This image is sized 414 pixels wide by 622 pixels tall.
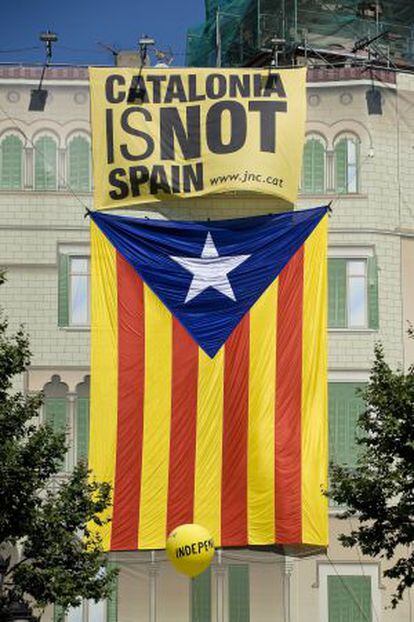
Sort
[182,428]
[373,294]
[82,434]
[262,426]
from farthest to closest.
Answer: [373,294] < [82,434] < [182,428] < [262,426]

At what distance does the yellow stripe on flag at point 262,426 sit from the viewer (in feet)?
145

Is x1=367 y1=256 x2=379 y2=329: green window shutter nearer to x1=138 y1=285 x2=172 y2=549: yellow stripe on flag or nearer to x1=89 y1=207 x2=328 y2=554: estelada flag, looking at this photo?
x1=89 y1=207 x2=328 y2=554: estelada flag

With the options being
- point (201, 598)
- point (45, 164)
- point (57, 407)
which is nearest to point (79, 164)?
point (45, 164)

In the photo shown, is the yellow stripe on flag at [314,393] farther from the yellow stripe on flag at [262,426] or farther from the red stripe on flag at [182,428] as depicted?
the red stripe on flag at [182,428]

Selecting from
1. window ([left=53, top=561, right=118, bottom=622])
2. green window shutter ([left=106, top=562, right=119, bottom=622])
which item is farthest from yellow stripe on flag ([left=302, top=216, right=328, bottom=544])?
window ([left=53, top=561, right=118, bottom=622])

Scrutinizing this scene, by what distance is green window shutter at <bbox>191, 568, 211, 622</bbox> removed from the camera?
4462 centimetres

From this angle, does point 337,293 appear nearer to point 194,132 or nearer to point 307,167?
point 307,167

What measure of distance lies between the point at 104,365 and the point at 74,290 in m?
2.85

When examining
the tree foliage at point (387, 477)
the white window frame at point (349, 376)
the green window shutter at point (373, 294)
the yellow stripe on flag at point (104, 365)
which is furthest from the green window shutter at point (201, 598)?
the tree foliage at point (387, 477)

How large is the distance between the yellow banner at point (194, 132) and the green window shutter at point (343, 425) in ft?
19.4

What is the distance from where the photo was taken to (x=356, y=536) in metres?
36.8

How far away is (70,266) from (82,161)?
319 cm

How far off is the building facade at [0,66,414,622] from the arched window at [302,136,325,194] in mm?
30

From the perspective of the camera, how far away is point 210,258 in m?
45.8
